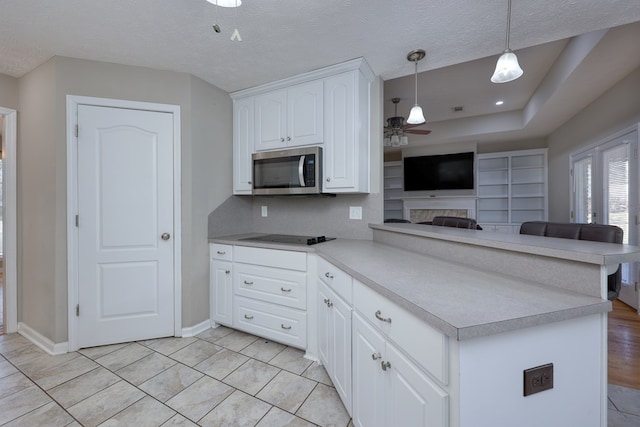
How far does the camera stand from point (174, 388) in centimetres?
178

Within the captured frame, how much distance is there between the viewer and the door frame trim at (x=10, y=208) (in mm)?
2527

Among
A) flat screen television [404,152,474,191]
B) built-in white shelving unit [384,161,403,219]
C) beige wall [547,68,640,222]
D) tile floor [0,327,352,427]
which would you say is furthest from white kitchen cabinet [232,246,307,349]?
built-in white shelving unit [384,161,403,219]

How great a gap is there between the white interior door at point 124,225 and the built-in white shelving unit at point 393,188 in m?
5.12

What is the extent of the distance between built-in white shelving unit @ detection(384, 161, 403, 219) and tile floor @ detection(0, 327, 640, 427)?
4.93 meters

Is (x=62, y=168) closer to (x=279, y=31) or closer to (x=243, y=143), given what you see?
(x=243, y=143)

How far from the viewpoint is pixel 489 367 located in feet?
2.45

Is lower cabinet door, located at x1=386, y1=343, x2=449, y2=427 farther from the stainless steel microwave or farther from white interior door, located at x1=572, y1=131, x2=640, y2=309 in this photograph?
white interior door, located at x1=572, y1=131, x2=640, y2=309

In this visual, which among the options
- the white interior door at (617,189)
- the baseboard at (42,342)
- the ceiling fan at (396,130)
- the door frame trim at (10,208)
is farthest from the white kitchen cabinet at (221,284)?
the white interior door at (617,189)

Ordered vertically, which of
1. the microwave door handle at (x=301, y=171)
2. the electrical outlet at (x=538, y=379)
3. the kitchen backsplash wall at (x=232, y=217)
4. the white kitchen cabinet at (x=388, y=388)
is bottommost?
the white kitchen cabinet at (x=388, y=388)

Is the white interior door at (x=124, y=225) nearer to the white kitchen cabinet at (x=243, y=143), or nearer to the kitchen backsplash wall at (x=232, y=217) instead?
the kitchen backsplash wall at (x=232, y=217)

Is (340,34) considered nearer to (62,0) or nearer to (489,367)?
(62,0)

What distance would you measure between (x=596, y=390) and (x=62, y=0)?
2.99m

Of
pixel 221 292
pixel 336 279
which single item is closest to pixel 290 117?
pixel 336 279

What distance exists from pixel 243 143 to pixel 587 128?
4561 millimetres
